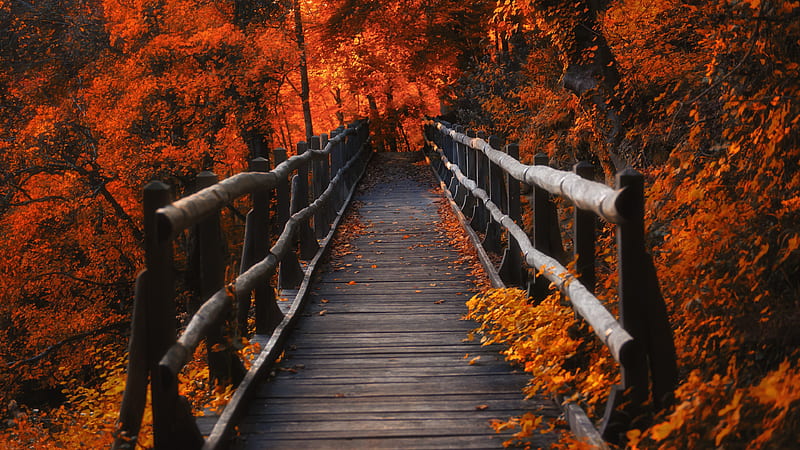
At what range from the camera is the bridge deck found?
443cm

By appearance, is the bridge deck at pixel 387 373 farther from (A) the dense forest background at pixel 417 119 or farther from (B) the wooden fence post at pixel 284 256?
(A) the dense forest background at pixel 417 119

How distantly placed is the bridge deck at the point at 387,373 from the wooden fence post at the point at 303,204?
12.7 inches

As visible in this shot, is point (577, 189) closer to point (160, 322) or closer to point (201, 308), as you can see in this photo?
point (201, 308)

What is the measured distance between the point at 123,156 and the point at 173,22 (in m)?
4.38

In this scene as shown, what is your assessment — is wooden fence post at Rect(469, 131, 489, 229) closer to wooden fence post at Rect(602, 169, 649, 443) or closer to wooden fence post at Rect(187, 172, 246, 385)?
wooden fence post at Rect(187, 172, 246, 385)

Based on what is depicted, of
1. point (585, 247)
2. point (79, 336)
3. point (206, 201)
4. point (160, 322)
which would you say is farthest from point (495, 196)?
point (79, 336)

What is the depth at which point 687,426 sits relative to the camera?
11.0 feet

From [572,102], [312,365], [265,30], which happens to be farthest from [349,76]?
[312,365]

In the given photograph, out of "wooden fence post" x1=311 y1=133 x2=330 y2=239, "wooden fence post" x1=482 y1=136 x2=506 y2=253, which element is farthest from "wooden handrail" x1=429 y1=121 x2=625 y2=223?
"wooden fence post" x1=311 y1=133 x2=330 y2=239

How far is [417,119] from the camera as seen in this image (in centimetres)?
3475

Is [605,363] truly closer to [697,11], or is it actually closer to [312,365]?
[312,365]

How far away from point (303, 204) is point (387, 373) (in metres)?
3.77

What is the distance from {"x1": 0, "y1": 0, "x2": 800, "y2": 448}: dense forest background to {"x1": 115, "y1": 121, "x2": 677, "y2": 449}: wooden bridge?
18.3 inches

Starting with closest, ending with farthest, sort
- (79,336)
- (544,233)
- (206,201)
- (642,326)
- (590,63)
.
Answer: (642,326) < (206,201) < (544,233) < (590,63) < (79,336)
